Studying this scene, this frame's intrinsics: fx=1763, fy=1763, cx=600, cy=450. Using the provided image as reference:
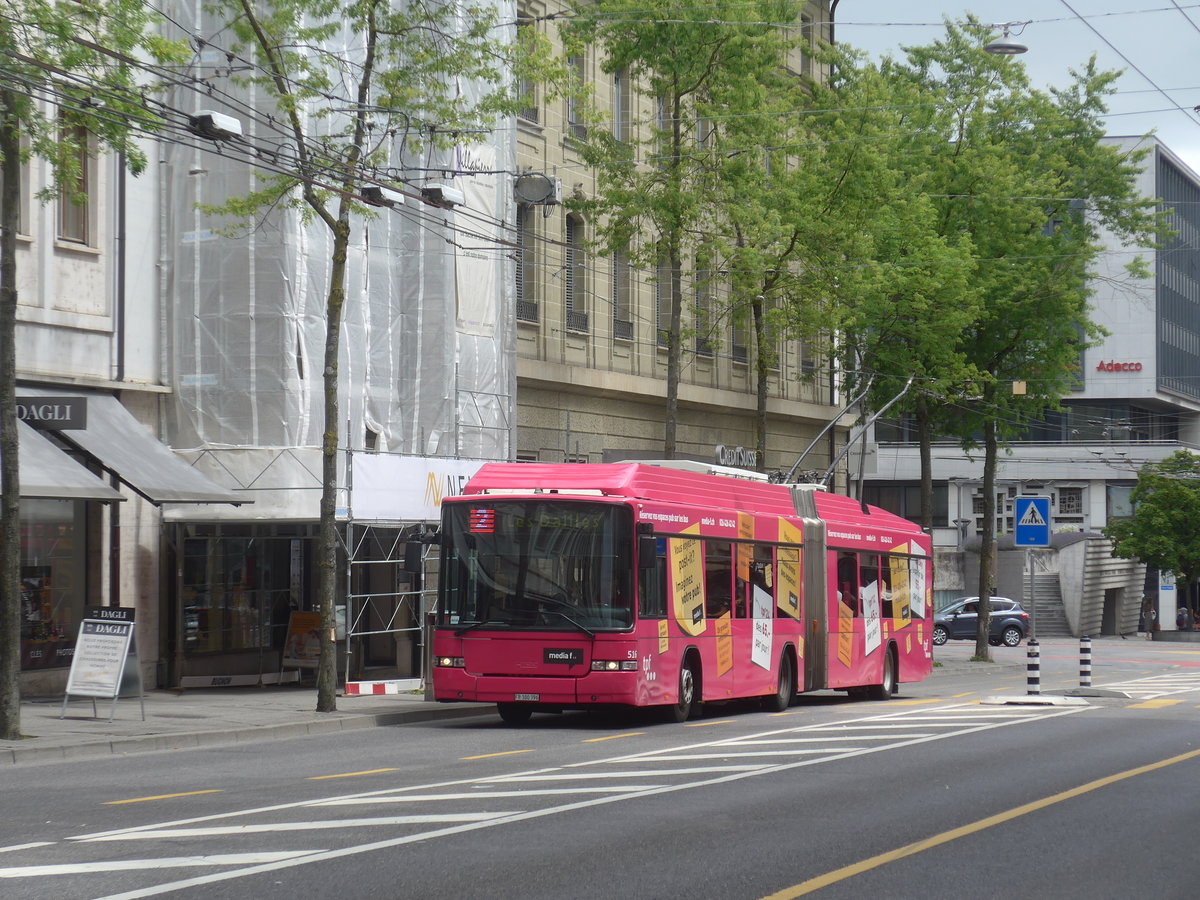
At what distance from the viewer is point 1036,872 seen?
988 cm

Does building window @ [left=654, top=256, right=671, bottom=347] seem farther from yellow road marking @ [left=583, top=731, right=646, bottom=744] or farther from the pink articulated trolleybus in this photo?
yellow road marking @ [left=583, top=731, right=646, bottom=744]

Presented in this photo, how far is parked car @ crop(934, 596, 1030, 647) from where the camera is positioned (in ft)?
203

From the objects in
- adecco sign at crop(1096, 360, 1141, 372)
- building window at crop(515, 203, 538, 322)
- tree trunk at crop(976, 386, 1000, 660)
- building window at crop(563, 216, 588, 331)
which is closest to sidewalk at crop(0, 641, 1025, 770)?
building window at crop(515, 203, 538, 322)

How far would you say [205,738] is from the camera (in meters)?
18.7

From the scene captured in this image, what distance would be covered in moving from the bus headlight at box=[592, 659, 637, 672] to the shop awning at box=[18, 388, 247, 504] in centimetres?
646

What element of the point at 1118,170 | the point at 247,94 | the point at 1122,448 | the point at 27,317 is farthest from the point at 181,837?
the point at 1122,448

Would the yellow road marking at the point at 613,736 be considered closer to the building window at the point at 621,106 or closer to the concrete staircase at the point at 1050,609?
the building window at the point at 621,106

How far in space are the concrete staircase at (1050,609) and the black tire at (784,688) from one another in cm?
5323

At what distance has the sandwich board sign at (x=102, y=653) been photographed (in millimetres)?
19312

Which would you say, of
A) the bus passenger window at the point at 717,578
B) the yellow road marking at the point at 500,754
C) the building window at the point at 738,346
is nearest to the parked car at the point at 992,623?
the building window at the point at 738,346

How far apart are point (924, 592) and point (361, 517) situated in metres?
11.3

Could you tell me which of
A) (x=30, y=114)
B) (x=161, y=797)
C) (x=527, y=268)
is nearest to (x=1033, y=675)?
(x=527, y=268)

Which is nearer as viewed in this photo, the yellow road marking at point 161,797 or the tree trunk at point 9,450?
the yellow road marking at point 161,797

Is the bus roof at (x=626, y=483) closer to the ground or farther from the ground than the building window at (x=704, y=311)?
closer to the ground
